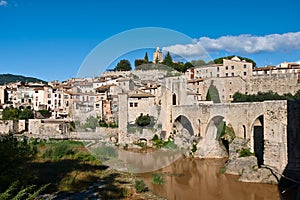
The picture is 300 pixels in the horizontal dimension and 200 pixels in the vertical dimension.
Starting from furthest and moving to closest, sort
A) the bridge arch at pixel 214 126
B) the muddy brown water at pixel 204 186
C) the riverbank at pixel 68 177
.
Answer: the bridge arch at pixel 214 126, the muddy brown water at pixel 204 186, the riverbank at pixel 68 177

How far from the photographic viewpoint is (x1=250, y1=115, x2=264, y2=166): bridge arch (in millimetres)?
14367

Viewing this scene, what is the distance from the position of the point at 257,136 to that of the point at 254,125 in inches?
21.0

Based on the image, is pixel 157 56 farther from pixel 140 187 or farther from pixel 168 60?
pixel 140 187

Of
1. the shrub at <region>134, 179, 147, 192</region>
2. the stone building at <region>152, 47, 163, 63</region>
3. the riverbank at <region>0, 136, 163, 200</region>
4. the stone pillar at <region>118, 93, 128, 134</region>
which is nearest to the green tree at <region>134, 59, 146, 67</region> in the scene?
the stone building at <region>152, 47, 163, 63</region>

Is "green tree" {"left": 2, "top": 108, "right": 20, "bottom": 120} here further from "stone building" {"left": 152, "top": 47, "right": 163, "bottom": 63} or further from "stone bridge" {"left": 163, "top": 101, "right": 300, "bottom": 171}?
"stone building" {"left": 152, "top": 47, "right": 163, "bottom": 63}

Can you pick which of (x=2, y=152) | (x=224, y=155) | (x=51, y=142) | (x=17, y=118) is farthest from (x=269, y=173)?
(x=17, y=118)

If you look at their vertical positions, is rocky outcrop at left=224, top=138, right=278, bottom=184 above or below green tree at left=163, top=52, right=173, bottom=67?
below

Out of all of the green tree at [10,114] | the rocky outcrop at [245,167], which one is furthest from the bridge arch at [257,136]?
the green tree at [10,114]

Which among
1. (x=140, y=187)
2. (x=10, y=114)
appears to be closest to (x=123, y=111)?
(x=140, y=187)

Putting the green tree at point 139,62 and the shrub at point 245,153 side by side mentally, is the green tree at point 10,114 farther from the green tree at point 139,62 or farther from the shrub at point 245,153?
the green tree at point 139,62

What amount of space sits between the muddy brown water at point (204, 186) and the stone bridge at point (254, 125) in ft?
4.36

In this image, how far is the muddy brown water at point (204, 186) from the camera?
11133mm

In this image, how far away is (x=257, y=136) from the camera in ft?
48.3

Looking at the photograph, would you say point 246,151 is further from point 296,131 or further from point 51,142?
point 51,142
